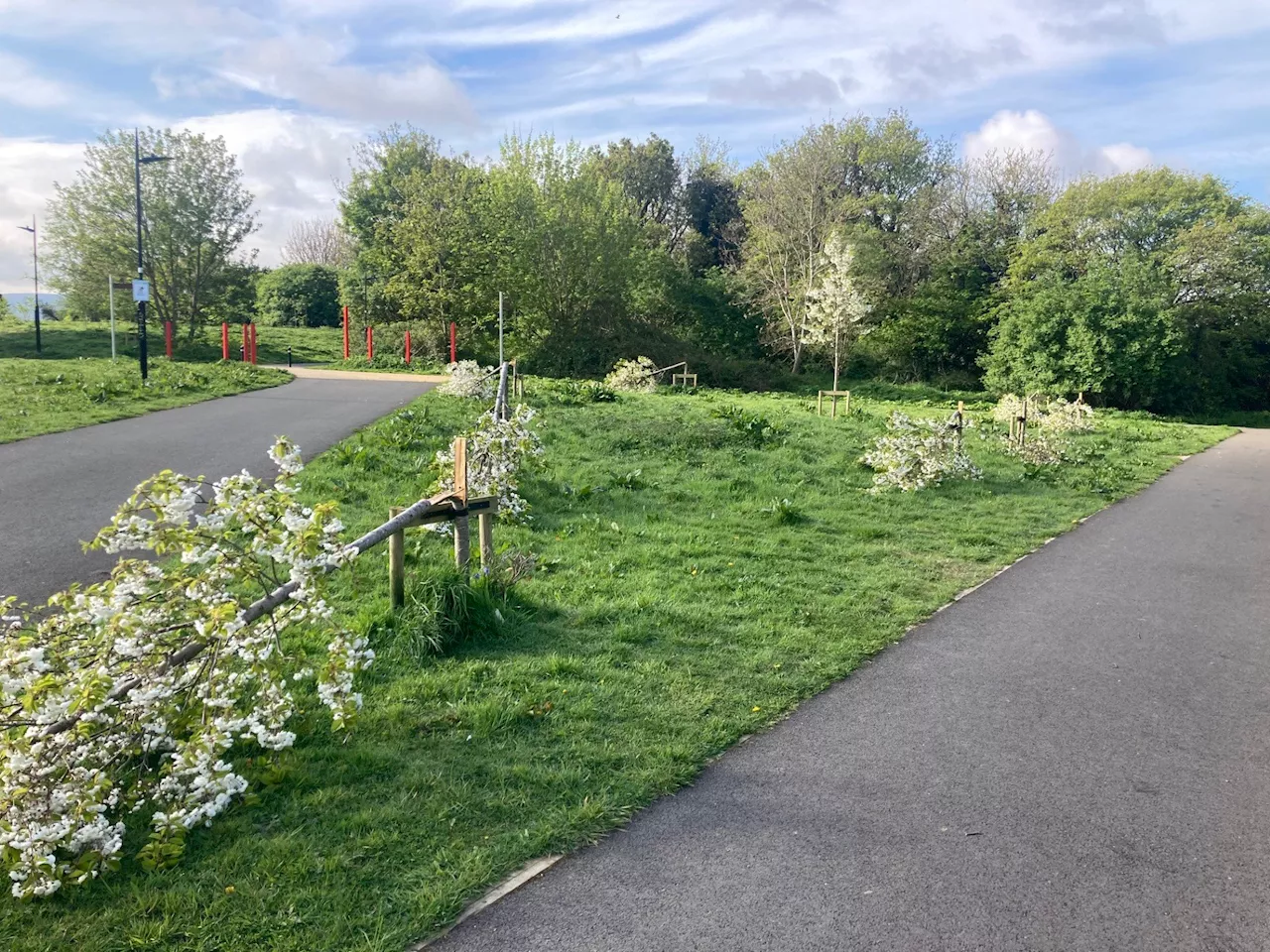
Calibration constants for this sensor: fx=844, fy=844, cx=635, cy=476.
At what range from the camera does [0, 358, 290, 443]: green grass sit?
12.7 metres

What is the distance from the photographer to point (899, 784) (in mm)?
3701

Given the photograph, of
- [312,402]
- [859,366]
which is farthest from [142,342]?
[859,366]

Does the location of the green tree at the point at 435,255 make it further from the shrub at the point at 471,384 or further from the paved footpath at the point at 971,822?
the paved footpath at the point at 971,822

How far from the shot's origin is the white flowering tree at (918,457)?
10969 mm

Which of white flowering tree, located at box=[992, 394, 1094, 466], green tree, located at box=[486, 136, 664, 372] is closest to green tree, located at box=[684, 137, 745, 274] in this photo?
green tree, located at box=[486, 136, 664, 372]

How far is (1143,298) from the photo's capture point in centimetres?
3105

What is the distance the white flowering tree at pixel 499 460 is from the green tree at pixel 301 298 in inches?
1410

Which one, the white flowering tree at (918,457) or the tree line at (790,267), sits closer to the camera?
the white flowering tree at (918,457)

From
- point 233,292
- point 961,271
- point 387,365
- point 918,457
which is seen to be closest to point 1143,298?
point 961,271

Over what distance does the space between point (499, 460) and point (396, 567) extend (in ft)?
10.1

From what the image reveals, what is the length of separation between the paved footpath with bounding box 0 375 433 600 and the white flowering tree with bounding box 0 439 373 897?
280 cm

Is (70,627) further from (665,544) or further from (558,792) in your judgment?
(665,544)

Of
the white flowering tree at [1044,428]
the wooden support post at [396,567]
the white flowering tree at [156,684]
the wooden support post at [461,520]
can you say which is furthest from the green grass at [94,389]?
the white flowering tree at [1044,428]

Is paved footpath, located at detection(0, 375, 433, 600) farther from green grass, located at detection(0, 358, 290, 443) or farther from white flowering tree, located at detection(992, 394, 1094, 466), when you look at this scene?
white flowering tree, located at detection(992, 394, 1094, 466)
